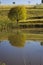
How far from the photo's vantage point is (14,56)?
11.1 meters

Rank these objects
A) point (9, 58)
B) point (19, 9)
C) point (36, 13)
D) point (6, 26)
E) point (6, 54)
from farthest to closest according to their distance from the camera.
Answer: point (36, 13)
point (19, 9)
point (6, 26)
point (6, 54)
point (9, 58)

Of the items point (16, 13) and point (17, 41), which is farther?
point (16, 13)

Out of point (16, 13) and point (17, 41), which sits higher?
point (17, 41)

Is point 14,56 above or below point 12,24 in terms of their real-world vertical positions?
above

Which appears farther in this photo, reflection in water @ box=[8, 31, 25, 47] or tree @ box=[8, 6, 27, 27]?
tree @ box=[8, 6, 27, 27]

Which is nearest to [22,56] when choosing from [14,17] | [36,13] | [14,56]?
[14,56]

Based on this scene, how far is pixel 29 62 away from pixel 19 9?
2124 cm

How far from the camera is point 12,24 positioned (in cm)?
2758

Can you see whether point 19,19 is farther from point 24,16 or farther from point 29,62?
point 29,62

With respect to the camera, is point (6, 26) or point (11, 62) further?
point (6, 26)

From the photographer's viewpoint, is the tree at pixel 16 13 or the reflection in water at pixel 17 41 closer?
the reflection in water at pixel 17 41

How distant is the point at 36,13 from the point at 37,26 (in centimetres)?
1272

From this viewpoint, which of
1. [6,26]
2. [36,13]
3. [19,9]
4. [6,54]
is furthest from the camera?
[36,13]

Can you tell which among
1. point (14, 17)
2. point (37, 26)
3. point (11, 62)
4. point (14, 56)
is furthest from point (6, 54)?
point (14, 17)
